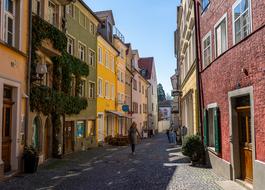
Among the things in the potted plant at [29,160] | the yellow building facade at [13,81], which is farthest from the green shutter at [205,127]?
the yellow building facade at [13,81]

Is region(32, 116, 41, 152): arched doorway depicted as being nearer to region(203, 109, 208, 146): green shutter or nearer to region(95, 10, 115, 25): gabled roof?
region(203, 109, 208, 146): green shutter

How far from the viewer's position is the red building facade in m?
8.72

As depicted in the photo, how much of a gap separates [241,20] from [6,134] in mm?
8548

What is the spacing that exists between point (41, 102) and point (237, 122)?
889 cm

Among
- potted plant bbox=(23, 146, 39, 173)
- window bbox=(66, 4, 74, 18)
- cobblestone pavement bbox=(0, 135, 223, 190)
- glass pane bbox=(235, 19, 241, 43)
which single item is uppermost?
window bbox=(66, 4, 74, 18)

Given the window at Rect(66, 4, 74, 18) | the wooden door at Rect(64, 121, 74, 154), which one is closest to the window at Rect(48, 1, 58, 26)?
the window at Rect(66, 4, 74, 18)

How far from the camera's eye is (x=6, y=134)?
13195mm

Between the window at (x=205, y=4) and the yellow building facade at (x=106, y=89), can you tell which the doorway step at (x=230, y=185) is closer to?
the window at (x=205, y=4)

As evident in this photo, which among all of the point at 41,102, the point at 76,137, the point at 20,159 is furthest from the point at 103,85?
the point at 20,159

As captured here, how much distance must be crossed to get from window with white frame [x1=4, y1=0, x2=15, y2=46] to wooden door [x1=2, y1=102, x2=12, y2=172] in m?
2.26

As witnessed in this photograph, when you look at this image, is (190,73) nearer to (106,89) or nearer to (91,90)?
(91,90)

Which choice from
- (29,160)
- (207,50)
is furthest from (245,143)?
(29,160)

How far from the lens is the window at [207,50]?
48.6 ft

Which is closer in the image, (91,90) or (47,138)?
(47,138)
